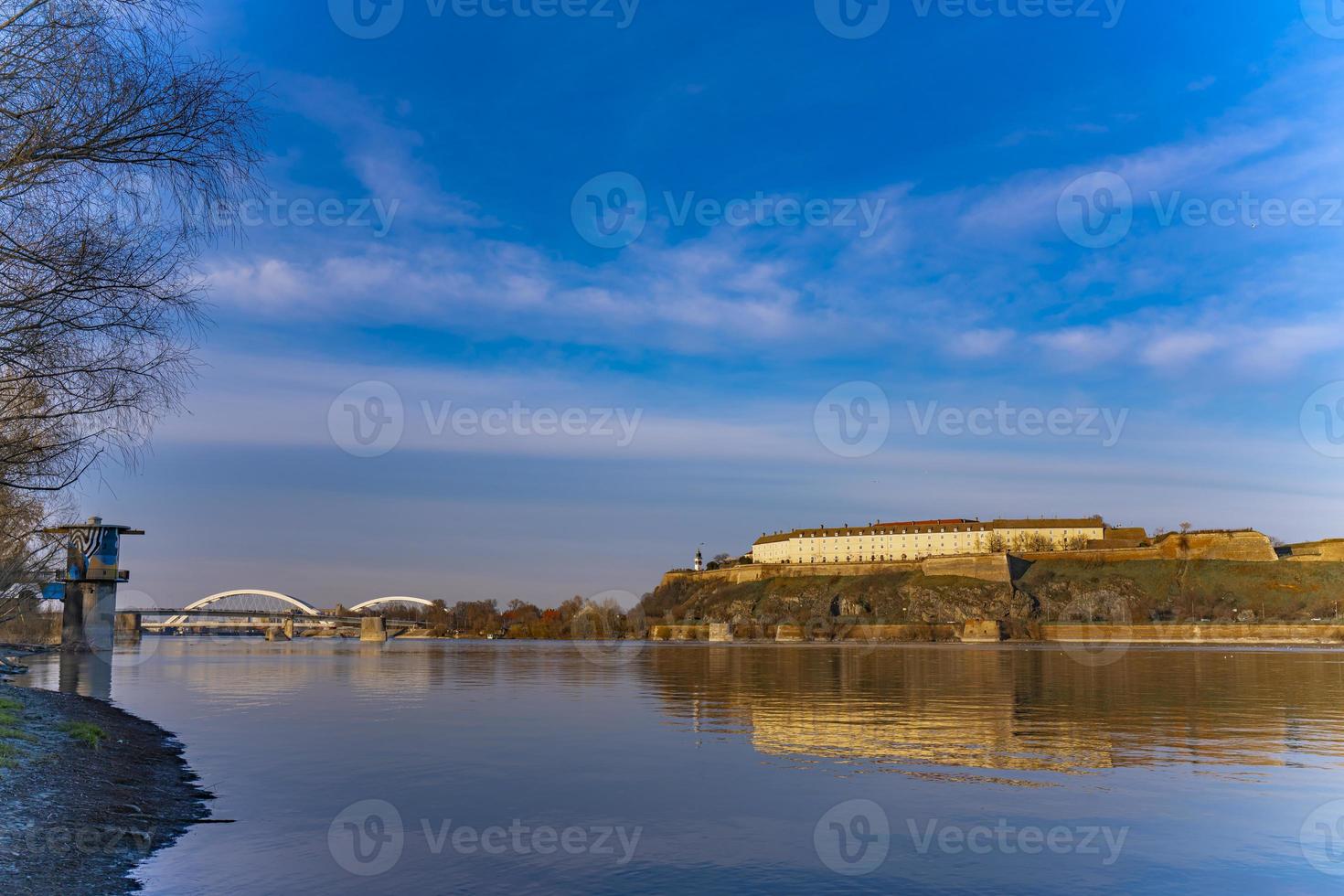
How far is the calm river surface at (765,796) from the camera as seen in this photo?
12.8 meters

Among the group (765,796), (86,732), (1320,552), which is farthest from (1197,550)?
(86,732)

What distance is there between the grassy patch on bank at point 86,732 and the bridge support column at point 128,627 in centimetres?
16325

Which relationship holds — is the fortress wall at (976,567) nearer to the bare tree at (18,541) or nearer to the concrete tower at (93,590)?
the concrete tower at (93,590)

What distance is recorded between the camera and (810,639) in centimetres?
17488

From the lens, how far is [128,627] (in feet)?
579

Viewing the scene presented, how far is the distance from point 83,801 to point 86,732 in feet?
25.1

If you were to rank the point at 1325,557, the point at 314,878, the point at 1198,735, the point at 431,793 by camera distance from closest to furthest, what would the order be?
the point at 314,878, the point at 431,793, the point at 1198,735, the point at 1325,557

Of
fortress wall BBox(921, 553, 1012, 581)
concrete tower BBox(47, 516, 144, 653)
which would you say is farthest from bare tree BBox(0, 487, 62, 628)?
fortress wall BBox(921, 553, 1012, 581)

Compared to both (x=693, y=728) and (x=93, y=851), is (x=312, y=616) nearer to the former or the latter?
(x=693, y=728)

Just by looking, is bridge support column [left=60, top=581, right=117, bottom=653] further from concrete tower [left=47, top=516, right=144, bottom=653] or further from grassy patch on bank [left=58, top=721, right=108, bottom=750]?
grassy patch on bank [left=58, top=721, right=108, bottom=750]

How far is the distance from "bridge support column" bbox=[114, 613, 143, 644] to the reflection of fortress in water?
143 meters

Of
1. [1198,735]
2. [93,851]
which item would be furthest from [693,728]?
[93,851]

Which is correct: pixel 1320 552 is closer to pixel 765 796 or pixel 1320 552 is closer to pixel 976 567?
pixel 976 567

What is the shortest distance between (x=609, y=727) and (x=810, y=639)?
14879 cm
